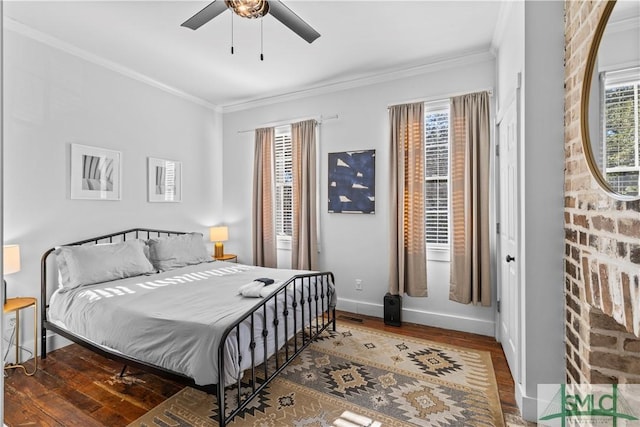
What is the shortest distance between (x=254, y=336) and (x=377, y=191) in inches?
95.0

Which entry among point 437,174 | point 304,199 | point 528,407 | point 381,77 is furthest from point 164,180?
point 528,407

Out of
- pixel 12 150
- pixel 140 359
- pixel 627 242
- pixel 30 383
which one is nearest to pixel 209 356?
pixel 140 359

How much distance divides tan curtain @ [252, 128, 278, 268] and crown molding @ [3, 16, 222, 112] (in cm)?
121

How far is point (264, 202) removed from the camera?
15.6 feet

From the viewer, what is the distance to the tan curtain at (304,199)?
4.34 metres

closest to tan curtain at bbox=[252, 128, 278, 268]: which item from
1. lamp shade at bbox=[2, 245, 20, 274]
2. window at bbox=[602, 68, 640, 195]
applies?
lamp shade at bbox=[2, 245, 20, 274]

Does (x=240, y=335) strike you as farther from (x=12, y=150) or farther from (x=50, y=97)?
(x=50, y=97)

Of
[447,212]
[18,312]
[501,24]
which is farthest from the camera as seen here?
[447,212]

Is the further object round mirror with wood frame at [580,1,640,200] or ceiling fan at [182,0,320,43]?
ceiling fan at [182,0,320,43]

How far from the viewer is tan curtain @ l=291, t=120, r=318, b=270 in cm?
434

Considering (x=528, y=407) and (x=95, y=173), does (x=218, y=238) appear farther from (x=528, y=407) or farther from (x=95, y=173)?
(x=528, y=407)

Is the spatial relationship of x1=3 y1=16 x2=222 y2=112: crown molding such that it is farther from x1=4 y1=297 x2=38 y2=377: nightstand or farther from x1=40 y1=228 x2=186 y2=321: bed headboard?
x1=4 y1=297 x2=38 y2=377: nightstand

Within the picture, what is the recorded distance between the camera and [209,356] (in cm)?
195

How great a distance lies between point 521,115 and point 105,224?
4097 mm
